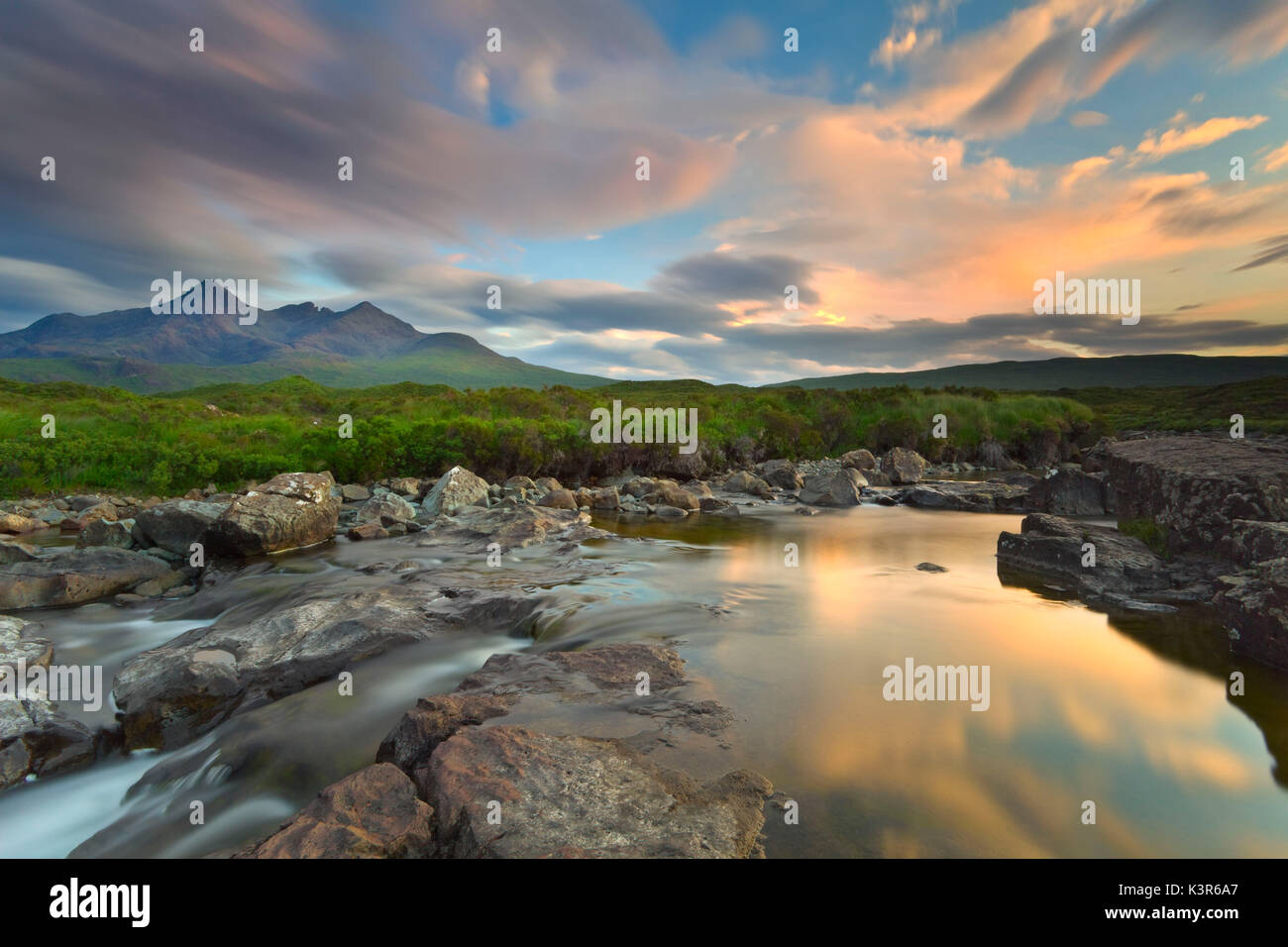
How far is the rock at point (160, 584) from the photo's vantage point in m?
12.0

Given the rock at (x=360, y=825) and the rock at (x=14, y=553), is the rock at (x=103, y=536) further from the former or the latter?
A: the rock at (x=360, y=825)

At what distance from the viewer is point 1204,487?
11.3m

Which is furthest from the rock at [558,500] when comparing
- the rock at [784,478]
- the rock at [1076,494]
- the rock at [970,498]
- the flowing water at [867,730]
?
the rock at [1076,494]

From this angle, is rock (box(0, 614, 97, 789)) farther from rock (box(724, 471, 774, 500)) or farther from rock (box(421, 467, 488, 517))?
rock (box(724, 471, 774, 500))

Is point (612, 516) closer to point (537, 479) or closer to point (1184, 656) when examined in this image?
point (537, 479)

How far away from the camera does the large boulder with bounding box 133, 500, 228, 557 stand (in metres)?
14.4

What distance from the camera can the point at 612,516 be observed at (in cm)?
2183

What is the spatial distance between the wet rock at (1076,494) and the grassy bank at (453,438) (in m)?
16.8

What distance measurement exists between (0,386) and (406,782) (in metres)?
88.6

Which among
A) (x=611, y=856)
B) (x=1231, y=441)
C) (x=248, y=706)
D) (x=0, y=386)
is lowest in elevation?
(x=248, y=706)

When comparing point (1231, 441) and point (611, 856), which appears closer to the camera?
point (611, 856)
